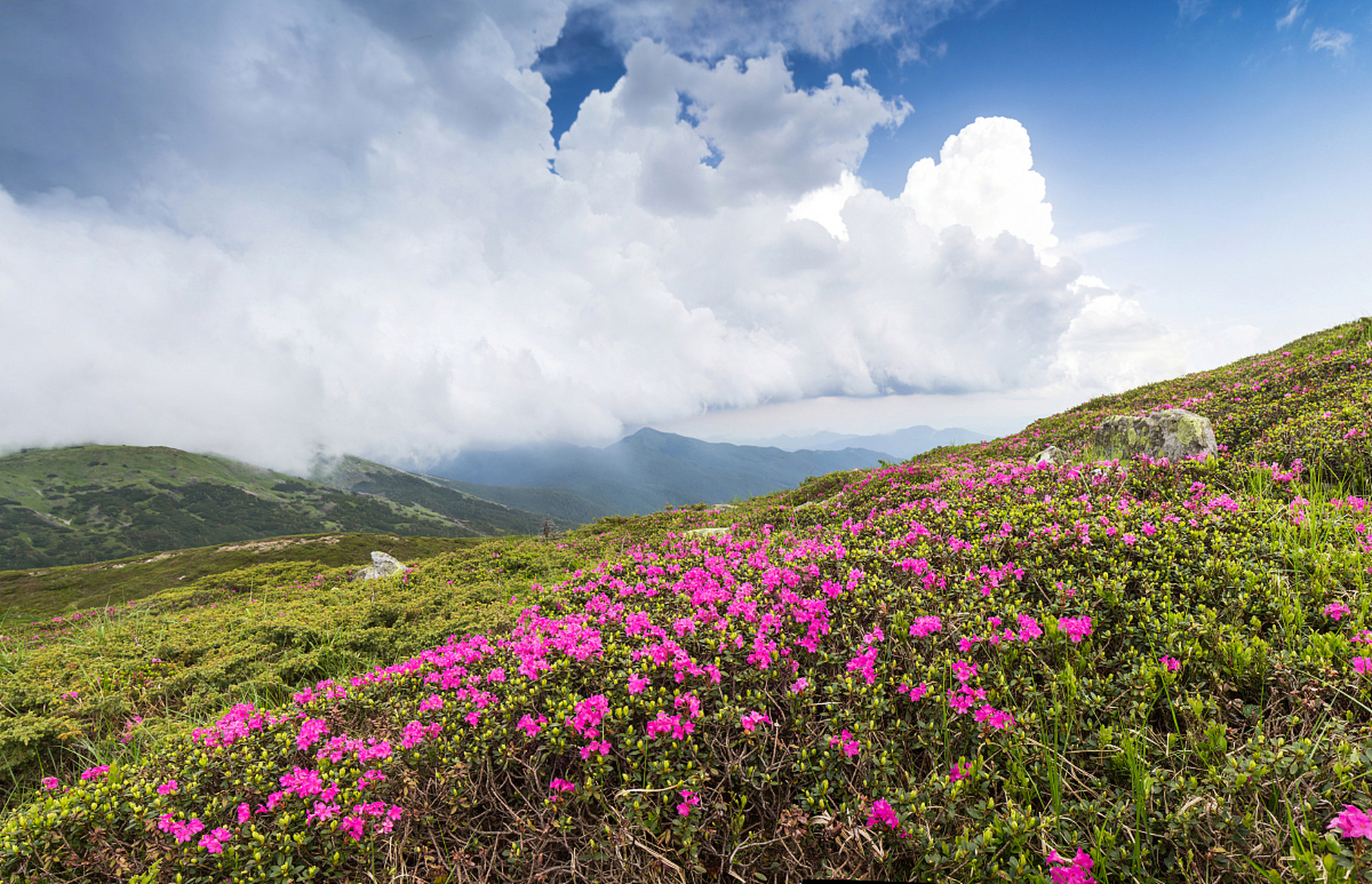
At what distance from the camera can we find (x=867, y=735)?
3.19 m

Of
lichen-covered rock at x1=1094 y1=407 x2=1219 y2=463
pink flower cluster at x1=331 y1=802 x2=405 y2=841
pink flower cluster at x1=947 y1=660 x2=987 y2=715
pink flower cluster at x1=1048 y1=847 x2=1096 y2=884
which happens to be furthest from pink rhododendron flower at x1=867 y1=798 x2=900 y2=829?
lichen-covered rock at x1=1094 y1=407 x2=1219 y2=463

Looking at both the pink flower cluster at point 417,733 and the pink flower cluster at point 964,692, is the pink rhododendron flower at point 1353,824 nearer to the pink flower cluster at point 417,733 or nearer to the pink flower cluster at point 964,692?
the pink flower cluster at point 964,692

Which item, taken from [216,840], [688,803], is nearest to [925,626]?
[688,803]

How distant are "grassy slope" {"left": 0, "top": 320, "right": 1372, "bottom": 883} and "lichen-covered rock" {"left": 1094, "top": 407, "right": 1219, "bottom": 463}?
5035 millimetres

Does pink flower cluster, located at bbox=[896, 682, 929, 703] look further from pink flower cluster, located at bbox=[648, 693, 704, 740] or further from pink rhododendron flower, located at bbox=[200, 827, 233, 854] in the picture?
pink rhododendron flower, located at bbox=[200, 827, 233, 854]

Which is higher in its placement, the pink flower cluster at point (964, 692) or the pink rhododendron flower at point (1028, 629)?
the pink rhododendron flower at point (1028, 629)

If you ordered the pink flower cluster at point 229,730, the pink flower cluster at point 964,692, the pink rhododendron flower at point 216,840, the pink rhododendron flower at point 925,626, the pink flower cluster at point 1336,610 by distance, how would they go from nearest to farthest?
the pink rhododendron flower at point 216,840, the pink flower cluster at point 964,692, the pink flower cluster at point 1336,610, the pink rhododendron flower at point 925,626, the pink flower cluster at point 229,730

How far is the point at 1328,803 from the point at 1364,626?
1.90m

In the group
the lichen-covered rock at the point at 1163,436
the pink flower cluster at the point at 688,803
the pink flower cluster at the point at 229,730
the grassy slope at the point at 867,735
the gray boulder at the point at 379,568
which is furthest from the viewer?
the gray boulder at the point at 379,568

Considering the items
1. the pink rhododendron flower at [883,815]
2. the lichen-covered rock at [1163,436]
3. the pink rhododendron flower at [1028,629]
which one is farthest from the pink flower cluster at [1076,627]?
the lichen-covered rock at [1163,436]

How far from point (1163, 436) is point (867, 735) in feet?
36.6

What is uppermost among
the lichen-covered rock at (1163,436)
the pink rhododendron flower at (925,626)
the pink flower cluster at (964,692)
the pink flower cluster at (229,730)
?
the lichen-covered rock at (1163,436)

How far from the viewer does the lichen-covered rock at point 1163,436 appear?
31.1 ft

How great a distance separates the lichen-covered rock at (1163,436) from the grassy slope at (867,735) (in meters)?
5.04
